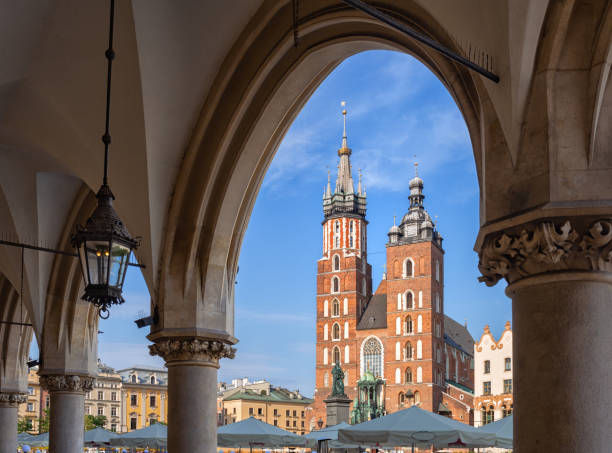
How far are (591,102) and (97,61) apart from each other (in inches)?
229

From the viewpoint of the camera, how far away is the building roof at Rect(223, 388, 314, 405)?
83.5 meters

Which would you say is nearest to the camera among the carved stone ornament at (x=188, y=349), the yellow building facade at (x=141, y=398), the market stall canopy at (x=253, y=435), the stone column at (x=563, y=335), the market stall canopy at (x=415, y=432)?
the stone column at (x=563, y=335)

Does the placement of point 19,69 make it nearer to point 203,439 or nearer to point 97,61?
point 97,61

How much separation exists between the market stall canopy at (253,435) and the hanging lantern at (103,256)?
31.8 feet

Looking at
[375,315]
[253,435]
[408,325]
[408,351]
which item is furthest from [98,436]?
[375,315]

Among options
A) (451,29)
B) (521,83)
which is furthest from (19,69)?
(521,83)

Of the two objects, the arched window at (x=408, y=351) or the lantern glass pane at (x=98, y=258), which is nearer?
the lantern glass pane at (x=98, y=258)

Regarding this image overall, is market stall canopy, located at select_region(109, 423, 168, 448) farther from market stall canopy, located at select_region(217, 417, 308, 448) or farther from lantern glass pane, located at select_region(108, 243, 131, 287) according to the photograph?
lantern glass pane, located at select_region(108, 243, 131, 287)

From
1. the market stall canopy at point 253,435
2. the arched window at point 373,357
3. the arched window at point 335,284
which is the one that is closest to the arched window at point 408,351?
the arched window at point 373,357

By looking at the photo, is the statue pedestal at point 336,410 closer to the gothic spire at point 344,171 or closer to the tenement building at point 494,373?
the tenement building at point 494,373

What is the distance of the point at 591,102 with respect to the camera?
4301 mm

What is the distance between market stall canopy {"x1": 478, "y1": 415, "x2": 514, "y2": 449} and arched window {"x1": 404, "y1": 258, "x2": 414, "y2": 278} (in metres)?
58.9

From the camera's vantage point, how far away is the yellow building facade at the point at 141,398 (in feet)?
236

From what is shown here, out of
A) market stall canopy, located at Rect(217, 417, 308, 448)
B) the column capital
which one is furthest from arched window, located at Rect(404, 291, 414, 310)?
the column capital
